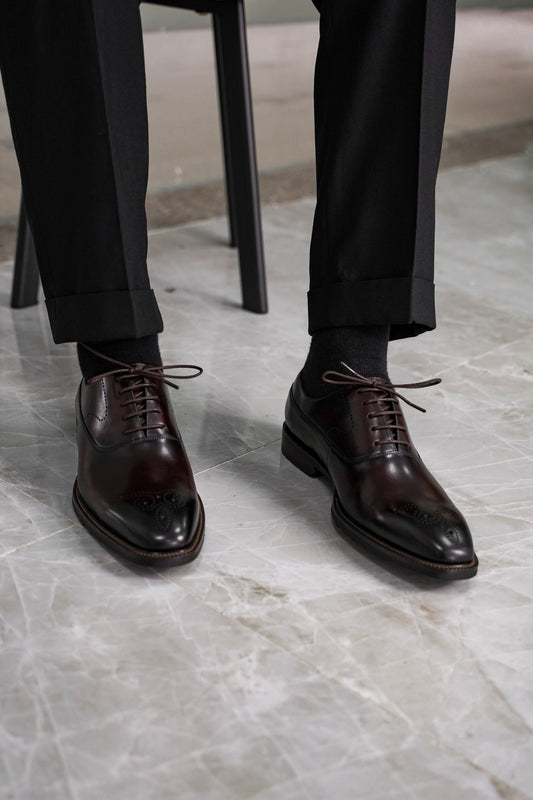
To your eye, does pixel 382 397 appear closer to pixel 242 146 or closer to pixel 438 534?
pixel 438 534

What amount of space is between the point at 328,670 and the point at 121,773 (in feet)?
0.49

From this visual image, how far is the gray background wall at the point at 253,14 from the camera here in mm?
1618

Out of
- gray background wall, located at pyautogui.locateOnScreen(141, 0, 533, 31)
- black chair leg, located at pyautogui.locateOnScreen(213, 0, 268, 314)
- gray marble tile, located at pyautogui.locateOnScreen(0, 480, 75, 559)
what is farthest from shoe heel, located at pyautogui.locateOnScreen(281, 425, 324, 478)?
gray background wall, located at pyautogui.locateOnScreen(141, 0, 533, 31)

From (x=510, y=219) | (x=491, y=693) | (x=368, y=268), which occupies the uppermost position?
(x=368, y=268)

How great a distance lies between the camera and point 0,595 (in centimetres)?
63

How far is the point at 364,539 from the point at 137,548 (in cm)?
18

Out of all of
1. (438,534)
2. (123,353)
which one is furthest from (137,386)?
(438,534)

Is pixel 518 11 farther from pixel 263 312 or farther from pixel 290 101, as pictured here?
pixel 263 312

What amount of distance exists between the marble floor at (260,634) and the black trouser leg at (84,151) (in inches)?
7.1

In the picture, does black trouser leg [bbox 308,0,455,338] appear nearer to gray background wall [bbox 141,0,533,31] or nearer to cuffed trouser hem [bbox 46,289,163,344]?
cuffed trouser hem [bbox 46,289,163,344]

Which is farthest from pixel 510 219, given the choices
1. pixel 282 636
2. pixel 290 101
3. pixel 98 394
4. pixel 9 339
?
pixel 282 636

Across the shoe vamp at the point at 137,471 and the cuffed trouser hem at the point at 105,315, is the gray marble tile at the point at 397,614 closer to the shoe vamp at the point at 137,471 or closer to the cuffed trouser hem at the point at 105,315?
the shoe vamp at the point at 137,471

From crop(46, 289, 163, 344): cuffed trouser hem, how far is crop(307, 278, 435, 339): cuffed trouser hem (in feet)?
0.51

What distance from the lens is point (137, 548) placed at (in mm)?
645
